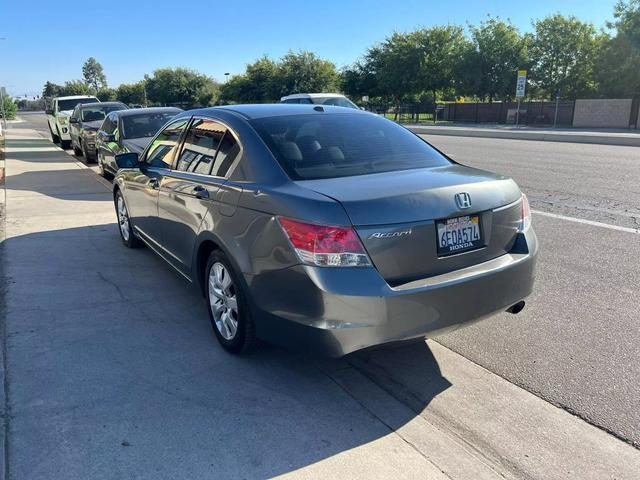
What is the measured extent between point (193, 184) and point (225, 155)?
414 mm

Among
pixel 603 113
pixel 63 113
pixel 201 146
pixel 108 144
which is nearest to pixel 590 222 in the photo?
pixel 201 146

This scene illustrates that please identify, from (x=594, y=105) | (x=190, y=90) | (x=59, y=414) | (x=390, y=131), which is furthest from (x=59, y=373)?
(x=190, y=90)

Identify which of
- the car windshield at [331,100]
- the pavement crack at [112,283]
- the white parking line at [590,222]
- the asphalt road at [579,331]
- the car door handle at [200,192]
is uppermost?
the car windshield at [331,100]

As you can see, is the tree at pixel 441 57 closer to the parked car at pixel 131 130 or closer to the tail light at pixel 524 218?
the parked car at pixel 131 130

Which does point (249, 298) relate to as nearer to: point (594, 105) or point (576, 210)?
point (576, 210)

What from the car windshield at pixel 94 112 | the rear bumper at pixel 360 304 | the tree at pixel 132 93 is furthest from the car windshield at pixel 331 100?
the tree at pixel 132 93

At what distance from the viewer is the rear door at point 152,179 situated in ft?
16.1

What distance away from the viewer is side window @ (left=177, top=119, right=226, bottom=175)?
13.4 feet

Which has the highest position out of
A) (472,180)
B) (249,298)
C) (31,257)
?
(472,180)

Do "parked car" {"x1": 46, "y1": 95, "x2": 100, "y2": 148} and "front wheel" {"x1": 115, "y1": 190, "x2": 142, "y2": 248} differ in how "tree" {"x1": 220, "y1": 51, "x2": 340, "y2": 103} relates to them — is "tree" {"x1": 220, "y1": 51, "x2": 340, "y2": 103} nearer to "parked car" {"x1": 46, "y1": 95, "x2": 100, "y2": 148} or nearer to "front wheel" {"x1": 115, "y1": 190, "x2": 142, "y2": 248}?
"parked car" {"x1": 46, "y1": 95, "x2": 100, "y2": 148}

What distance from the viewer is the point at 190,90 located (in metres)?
76.0

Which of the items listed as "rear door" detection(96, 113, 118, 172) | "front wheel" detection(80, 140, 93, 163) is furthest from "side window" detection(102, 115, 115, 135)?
"front wheel" detection(80, 140, 93, 163)

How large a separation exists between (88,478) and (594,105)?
38670mm

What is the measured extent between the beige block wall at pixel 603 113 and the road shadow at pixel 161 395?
118 feet
